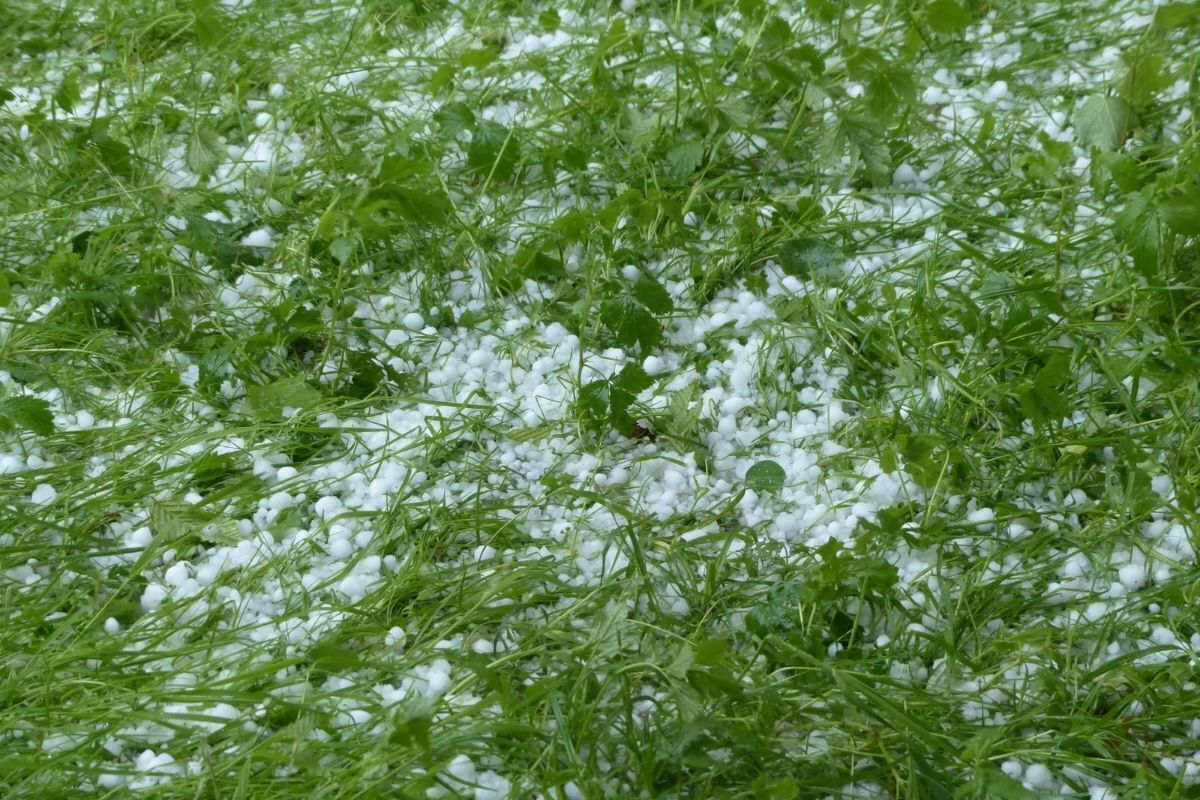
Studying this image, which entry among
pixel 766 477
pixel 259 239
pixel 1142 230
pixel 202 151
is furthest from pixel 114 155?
pixel 1142 230

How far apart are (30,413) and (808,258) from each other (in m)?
1.25

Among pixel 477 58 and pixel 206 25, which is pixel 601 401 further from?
pixel 206 25

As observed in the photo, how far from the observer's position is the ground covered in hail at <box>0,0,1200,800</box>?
1.44 m

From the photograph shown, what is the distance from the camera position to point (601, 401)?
1.79 meters

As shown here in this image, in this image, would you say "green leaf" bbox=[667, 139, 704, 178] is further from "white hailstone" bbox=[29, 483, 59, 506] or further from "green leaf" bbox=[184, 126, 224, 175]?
"white hailstone" bbox=[29, 483, 59, 506]

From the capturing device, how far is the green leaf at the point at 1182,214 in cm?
179

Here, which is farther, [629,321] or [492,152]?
[492,152]

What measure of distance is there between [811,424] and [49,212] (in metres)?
1.44

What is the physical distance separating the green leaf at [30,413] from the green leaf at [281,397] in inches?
11.6

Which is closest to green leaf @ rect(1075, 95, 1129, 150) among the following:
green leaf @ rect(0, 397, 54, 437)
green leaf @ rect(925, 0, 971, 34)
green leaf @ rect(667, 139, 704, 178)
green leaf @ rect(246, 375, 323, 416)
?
green leaf @ rect(925, 0, 971, 34)

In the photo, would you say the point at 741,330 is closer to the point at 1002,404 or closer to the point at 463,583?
the point at 1002,404

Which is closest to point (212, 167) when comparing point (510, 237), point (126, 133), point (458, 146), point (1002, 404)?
point (126, 133)

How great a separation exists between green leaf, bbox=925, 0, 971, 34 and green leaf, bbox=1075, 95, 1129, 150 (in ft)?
0.94

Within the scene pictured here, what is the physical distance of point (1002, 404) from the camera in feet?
5.97
